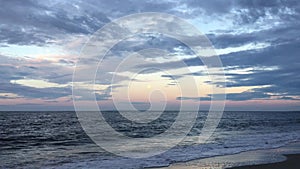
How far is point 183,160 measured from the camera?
18047mm

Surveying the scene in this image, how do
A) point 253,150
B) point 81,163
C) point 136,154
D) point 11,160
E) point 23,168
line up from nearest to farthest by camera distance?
point 23,168, point 81,163, point 11,160, point 136,154, point 253,150

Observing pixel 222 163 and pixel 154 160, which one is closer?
pixel 222 163

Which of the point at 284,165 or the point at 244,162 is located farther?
the point at 244,162

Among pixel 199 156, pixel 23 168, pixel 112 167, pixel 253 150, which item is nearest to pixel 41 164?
pixel 23 168

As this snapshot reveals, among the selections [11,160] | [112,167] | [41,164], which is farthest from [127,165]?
[11,160]

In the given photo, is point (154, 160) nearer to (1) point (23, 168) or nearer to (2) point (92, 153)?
(2) point (92, 153)

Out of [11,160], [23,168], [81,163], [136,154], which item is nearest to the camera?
[23,168]

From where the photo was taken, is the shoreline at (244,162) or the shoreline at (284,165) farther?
the shoreline at (244,162)

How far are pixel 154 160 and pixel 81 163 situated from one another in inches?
166

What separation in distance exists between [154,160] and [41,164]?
648 centimetres

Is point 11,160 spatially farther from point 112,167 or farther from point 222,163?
point 222,163

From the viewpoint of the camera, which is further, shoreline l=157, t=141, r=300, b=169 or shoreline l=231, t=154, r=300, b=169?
shoreline l=157, t=141, r=300, b=169

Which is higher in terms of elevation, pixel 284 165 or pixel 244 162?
pixel 244 162

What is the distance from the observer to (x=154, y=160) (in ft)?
59.1
